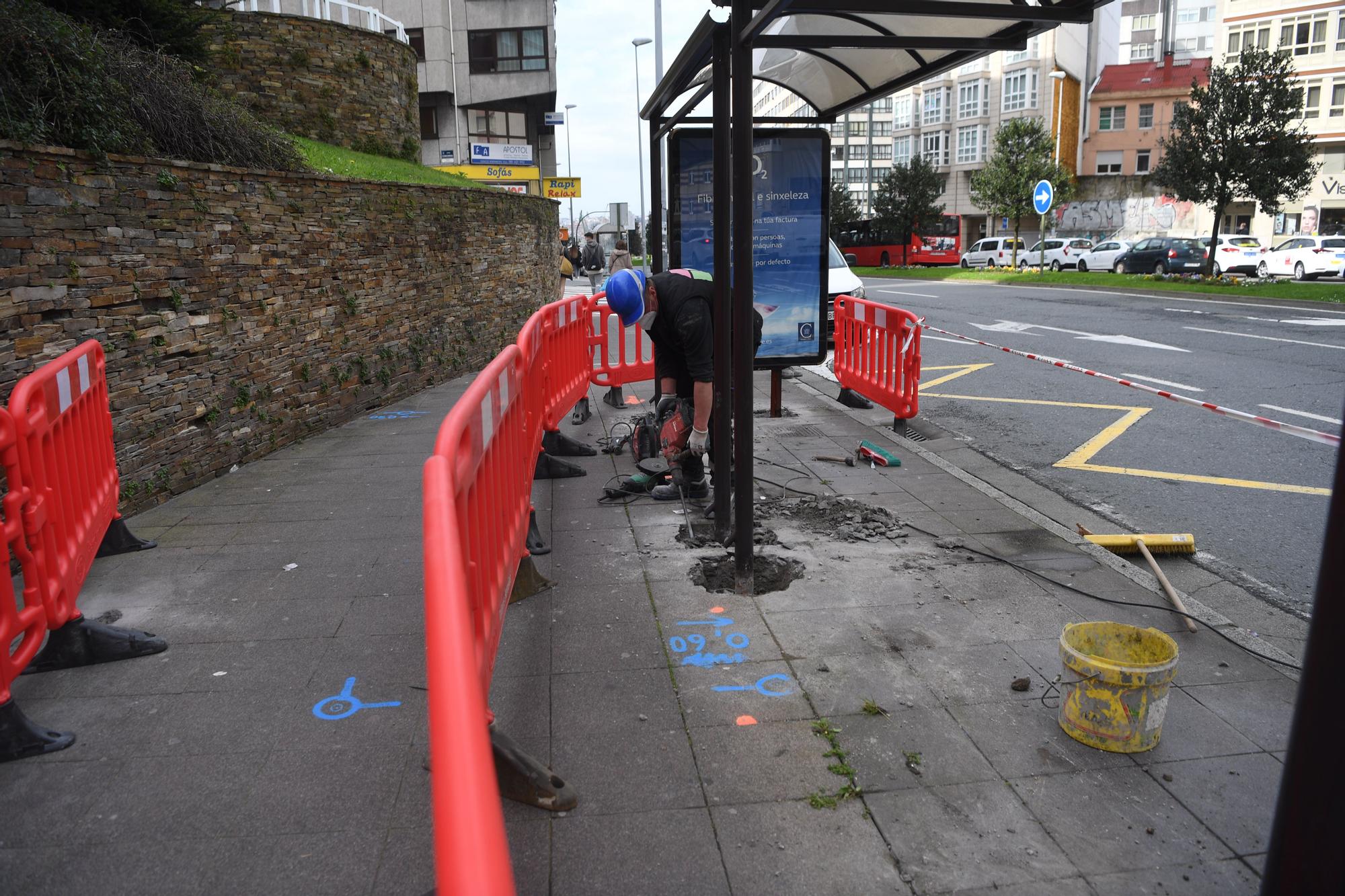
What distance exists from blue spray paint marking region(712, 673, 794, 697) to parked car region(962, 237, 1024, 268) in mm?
49765

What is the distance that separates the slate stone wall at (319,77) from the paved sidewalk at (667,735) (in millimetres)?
14092

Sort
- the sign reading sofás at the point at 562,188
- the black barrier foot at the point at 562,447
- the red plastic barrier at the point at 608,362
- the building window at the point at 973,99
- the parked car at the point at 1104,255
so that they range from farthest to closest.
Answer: the building window at the point at 973,99, the sign reading sofás at the point at 562,188, the parked car at the point at 1104,255, the red plastic barrier at the point at 608,362, the black barrier foot at the point at 562,447

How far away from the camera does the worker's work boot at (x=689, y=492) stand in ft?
21.4

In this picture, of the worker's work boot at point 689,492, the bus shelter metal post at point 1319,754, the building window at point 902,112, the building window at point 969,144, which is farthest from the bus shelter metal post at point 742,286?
the building window at point 902,112

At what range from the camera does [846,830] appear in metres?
2.91

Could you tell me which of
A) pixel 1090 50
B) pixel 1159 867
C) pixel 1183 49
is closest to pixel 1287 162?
pixel 1159 867

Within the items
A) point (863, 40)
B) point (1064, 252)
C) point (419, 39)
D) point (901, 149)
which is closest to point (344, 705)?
point (863, 40)

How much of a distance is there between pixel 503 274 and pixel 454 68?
102 ft

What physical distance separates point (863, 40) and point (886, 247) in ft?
163

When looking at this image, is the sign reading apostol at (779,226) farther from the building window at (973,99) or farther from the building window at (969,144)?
the building window at (973,99)

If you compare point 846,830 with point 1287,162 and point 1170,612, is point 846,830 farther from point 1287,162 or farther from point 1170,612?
point 1287,162

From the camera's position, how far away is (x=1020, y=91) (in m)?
68.0

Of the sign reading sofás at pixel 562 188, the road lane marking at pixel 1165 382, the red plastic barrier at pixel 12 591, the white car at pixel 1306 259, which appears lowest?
the road lane marking at pixel 1165 382

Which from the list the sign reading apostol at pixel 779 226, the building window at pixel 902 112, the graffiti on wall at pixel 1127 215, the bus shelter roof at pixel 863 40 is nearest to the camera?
the bus shelter roof at pixel 863 40
